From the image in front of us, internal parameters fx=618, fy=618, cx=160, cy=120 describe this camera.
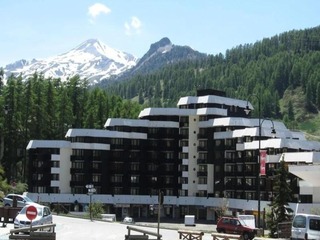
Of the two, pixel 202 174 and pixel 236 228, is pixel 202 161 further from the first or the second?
pixel 236 228

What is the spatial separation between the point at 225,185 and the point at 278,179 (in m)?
51.1

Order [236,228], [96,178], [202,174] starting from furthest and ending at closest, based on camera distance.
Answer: [202,174], [96,178], [236,228]

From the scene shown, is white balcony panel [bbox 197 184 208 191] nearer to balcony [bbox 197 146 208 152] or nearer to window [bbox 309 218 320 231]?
balcony [bbox 197 146 208 152]

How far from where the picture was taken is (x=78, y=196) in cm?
10225

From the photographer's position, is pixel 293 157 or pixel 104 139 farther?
pixel 104 139

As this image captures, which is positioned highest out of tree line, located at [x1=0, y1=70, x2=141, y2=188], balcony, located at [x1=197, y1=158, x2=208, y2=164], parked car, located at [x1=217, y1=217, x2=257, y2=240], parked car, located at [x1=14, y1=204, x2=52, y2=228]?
tree line, located at [x1=0, y1=70, x2=141, y2=188]

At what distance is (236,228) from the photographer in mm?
51906

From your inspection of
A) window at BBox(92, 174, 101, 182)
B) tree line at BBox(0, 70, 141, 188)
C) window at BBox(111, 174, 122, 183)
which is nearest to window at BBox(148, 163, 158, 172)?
window at BBox(111, 174, 122, 183)

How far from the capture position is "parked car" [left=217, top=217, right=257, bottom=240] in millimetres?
50969

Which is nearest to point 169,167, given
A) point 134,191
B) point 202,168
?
point 202,168

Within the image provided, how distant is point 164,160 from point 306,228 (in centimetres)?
7794

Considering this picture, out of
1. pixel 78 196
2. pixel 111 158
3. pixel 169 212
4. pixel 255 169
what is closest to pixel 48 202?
pixel 78 196

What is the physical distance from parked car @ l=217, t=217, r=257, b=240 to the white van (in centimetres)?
1461

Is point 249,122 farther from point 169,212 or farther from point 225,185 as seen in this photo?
point 169,212
